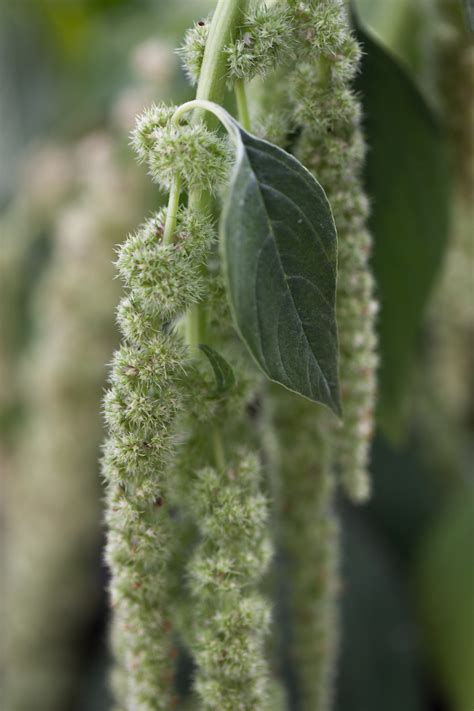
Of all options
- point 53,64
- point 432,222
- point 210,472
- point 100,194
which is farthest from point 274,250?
point 53,64

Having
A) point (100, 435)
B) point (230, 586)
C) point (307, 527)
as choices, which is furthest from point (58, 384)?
point (230, 586)

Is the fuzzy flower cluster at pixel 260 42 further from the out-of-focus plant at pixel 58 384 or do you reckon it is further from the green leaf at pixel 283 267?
the out-of-focus plant at pixel 58 384

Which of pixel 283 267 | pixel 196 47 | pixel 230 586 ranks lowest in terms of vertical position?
pixel 230 586

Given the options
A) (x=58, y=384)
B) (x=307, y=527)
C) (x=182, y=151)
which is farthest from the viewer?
(x=58, y=384)

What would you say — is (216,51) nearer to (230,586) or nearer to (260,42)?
(260,42)

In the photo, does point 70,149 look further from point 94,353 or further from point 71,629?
point 71,629

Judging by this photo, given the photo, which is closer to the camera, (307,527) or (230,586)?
(230,586)

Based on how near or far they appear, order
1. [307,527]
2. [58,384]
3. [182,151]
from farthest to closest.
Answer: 1. [58,384]
2. [307,527]
3. [182,151]

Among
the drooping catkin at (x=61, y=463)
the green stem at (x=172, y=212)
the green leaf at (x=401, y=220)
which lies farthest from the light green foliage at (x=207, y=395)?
the drooping catkin at (x=61, y=463)
